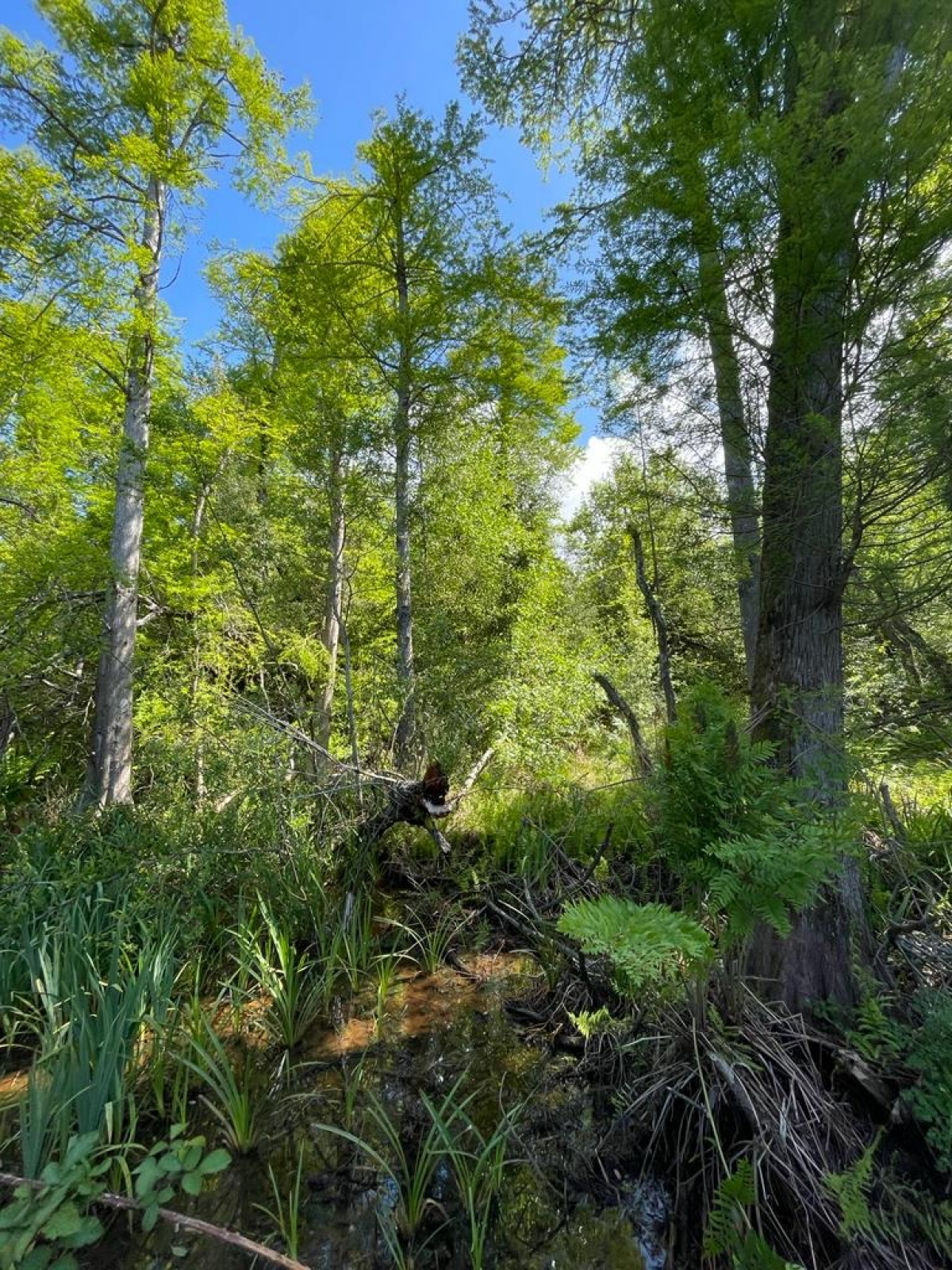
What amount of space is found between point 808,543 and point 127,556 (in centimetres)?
528

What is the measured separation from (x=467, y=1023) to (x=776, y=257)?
3307mm

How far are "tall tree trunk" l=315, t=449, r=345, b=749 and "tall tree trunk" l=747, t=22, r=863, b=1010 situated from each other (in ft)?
9.43

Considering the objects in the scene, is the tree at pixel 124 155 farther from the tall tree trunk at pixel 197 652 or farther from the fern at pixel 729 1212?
the fern at pixel 729 1212

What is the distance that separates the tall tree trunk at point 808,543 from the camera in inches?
62.1

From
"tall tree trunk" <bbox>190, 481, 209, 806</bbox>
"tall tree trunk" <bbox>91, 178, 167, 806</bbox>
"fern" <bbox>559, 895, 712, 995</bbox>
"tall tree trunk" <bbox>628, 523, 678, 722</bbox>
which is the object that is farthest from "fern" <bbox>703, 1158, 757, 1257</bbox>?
"tall tree trunk" <bbox>91, 178, 167, 806</bbox>

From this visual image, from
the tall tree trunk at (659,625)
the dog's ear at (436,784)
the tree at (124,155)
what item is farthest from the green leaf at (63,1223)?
the tree at (124,155)

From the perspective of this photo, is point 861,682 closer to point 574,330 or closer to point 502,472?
point 574,330

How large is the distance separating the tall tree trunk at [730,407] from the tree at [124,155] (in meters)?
4.36

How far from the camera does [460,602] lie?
611 centimetres

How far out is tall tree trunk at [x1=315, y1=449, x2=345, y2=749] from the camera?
4.11 m

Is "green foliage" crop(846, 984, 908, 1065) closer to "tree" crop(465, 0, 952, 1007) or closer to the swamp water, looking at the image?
"tree" crop(465, 0, 952, 1007)

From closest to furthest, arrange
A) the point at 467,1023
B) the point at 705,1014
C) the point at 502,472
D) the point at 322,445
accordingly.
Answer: the point at 705,1014 → the point at 467,1023 → the point at 322,445 → the point at 502,472

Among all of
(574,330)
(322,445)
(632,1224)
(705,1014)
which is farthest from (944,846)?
(322,445)

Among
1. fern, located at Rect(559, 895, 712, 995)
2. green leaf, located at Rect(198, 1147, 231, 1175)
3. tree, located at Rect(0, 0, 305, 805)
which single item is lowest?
green leaf, located at Rect(198, 1147, 231, 1175)
